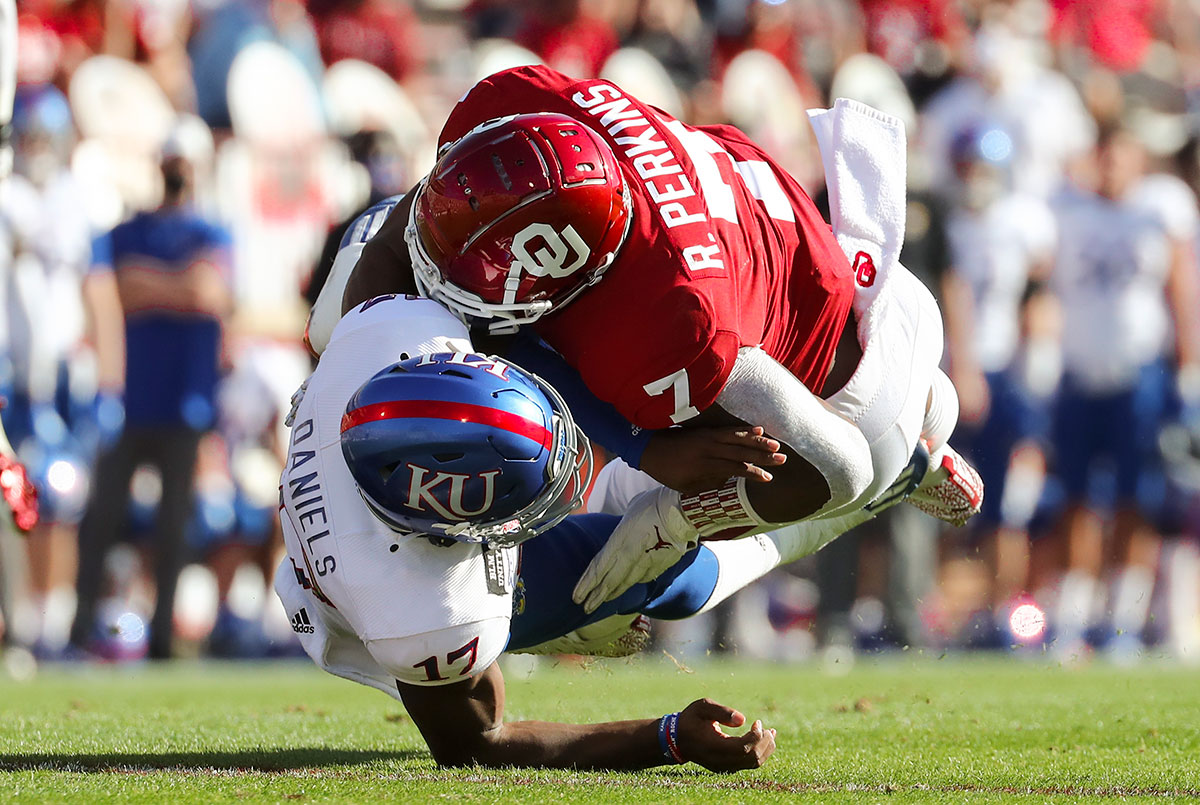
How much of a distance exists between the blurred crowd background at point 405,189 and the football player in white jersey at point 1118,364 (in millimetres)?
15

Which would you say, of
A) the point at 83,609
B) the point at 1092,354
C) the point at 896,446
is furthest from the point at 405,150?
the point at 896,446

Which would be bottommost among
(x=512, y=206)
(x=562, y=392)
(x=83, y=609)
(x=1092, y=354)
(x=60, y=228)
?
(x=83, y=609)

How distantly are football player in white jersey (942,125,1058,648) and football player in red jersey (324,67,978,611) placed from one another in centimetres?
472

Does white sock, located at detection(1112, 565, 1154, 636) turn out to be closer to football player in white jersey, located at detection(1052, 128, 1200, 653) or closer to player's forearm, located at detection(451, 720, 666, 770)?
football player in white jersey, located at detection(1052, 128, 1200, 653)

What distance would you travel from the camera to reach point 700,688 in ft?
19.1

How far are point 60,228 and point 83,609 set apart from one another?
1.93 metres

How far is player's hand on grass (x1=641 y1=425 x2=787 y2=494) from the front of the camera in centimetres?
357

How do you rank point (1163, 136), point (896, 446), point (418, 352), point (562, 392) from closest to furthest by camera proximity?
point (418, 352)
point (562, 392)
point (896, 446)
point (1163, 136)

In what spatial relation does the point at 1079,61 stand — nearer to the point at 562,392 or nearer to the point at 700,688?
the point at 700,688

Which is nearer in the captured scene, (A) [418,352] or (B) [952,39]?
(A) [418,352]

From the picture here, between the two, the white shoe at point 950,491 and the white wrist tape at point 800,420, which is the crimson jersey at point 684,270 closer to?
the white wrist tape at point 800,420

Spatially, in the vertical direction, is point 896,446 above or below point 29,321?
above

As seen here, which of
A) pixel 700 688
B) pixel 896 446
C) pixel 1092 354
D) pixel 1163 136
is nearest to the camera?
pixel 896 446

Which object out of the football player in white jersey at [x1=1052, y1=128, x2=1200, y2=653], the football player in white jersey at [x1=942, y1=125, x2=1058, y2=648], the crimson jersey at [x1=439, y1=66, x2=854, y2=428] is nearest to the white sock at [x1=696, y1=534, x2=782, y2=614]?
the crimson jersey at [x1=439, y1=66, x2=854, y2=428]
